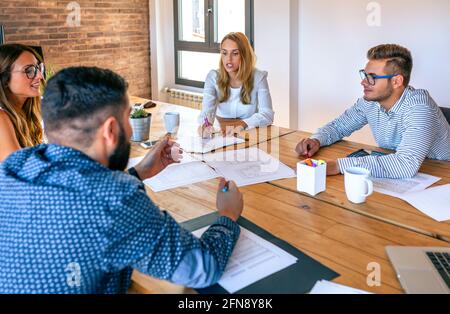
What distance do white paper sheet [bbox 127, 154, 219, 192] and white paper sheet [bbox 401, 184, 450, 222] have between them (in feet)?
2.34

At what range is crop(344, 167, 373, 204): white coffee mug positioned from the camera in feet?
4.76

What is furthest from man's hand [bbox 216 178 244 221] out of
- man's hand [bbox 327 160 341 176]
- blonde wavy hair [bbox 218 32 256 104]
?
blonde wavy hair [bbox 218 32 256 104]

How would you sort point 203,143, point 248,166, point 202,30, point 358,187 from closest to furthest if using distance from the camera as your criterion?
point 358,187 < point 248,166 < point 203,143 < point 202,30

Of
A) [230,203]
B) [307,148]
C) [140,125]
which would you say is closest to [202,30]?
[140,125]

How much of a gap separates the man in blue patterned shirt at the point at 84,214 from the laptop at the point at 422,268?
16.6 inches

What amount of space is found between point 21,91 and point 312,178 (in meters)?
1.35

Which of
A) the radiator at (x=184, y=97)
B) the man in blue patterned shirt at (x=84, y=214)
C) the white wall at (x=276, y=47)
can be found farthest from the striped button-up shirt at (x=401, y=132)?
the radiator at (x=184, y=97)

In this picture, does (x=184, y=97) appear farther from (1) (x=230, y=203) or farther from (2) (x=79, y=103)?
(2) (x=79, y=103)

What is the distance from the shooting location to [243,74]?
2.96 metres

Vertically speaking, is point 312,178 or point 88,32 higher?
point 88,32

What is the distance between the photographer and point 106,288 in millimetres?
964

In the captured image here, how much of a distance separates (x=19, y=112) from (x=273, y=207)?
4.16 feet

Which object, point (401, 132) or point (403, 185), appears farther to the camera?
point (401, 132)

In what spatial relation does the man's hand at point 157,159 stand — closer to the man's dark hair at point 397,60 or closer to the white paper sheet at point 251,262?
the white paper sheet at point 251,262
